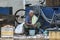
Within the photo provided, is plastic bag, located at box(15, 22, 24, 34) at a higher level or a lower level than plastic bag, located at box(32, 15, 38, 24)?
lower

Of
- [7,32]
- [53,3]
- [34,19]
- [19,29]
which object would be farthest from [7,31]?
[53,3]

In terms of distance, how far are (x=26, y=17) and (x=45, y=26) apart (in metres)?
0.80

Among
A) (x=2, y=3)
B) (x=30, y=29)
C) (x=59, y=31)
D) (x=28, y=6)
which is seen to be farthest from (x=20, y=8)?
(x=59, y=31)

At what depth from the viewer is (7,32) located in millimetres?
10953

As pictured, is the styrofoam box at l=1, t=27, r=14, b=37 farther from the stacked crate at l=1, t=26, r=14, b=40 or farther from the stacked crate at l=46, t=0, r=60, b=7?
the stacked crate at l=46, t=0, r=60, b=7

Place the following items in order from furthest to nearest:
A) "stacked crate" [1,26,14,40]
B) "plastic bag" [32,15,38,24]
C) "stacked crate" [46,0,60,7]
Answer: "stacked crate" [46,0,60,7]
"plastic bag" [32,15,38,24]
"stacked crate" [1,26,14,40]

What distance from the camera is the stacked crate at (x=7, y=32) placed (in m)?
11.0

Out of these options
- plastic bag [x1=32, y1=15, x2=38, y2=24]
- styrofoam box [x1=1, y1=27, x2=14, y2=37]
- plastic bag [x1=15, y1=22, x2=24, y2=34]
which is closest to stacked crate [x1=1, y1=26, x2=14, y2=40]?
styrofoam box [x1=1, y1=27, x2=14, y2=37]

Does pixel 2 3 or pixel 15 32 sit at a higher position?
pixel 2 3

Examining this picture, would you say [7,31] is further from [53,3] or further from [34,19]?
[53,3]

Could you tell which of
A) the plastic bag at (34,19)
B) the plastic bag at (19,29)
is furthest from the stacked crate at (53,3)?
the plastic bag at (19,29)

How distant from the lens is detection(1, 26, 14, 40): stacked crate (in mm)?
10961

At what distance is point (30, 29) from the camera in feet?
38.7

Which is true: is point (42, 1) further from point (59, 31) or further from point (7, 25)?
point (59, 31)
